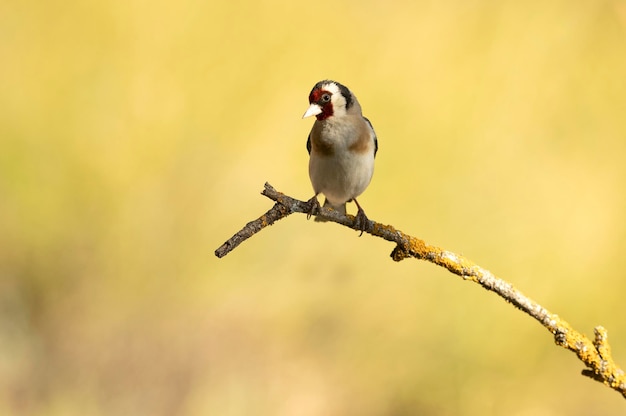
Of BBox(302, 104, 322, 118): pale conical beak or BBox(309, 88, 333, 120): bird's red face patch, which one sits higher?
BBox(309, 88, 333, 120): bird's red face patch

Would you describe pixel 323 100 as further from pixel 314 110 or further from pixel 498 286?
pixel 498 286

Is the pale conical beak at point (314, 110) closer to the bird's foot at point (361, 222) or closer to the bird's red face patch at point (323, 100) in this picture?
the bird's red face patch at point (323, 100)

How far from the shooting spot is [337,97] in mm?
1179

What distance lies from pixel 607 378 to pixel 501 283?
0.28 metres

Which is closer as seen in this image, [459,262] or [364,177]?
[459,262]

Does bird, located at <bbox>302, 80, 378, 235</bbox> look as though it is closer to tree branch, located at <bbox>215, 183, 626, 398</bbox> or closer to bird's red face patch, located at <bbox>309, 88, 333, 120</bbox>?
bird's red face patch, located at <bbox>309, 88, 333, 120</bbox>

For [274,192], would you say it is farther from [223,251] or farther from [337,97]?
[337,97]

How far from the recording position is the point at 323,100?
1155 mm

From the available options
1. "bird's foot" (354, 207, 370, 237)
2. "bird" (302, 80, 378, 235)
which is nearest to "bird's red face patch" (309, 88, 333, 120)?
"bird" (302, 80, 378, 235)

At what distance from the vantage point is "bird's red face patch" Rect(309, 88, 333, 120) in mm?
1143

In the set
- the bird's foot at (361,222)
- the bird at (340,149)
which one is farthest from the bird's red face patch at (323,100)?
the bird's foot at (361,222)

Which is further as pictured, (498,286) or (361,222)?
(361,222)

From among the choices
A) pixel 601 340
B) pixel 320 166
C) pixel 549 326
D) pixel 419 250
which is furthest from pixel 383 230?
pixel 601 340

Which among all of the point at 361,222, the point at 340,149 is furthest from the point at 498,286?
the point at 340,149
